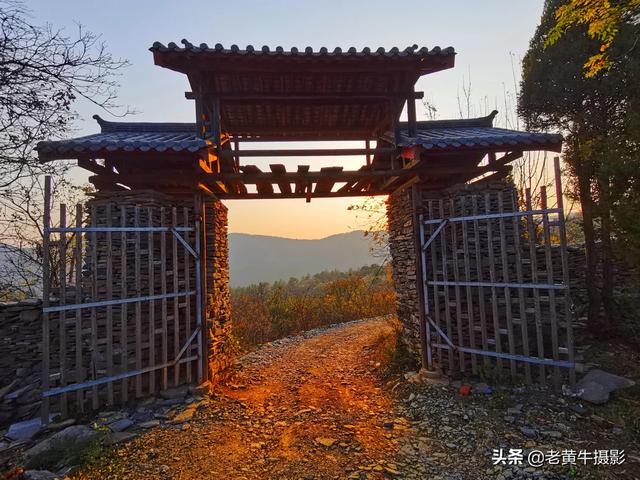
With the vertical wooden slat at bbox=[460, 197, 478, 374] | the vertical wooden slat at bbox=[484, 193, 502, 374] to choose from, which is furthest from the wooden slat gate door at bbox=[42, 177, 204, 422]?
the vertical wooden slat at bbox=[484, 193, 502, 374]

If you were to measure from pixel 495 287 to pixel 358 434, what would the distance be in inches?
117

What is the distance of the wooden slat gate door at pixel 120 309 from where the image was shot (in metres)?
4.06

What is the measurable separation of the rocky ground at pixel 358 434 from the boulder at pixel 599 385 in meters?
0.15

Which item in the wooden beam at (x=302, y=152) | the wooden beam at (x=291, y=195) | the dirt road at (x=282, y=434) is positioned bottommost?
the dirt road at (x=282, y=434)

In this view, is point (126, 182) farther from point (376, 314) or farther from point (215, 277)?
point (376, 314)

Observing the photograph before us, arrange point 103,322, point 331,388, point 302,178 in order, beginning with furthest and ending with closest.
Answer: point 331,388 < point 302,178 < point 103,322

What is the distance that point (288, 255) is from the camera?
7988 cm

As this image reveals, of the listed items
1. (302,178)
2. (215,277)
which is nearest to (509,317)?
(302,178)

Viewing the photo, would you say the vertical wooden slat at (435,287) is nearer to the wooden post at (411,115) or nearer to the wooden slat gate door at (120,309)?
the wooden post at (411,115)

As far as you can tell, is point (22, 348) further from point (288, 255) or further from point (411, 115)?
point (288, 255)

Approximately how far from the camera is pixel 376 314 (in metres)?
12.9

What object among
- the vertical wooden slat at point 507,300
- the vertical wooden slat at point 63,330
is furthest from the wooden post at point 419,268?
the vertical wooden slat at point 63,330

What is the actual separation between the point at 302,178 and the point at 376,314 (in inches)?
370

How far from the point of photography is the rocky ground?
3.02 meters
